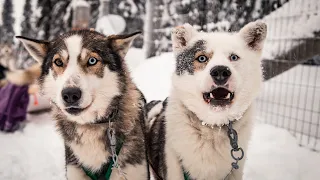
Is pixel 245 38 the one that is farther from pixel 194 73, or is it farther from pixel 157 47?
pixel 157 47

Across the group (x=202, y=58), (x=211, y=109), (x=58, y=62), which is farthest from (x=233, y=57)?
(x=58, y=62)

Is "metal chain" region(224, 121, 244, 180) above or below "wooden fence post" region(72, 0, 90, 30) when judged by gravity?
below

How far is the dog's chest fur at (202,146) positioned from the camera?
184 centimetres

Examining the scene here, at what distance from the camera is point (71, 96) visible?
1.66 m

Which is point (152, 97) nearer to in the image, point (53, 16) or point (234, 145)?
point (234, 145)

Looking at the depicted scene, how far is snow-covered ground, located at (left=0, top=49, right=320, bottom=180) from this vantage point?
2.86m

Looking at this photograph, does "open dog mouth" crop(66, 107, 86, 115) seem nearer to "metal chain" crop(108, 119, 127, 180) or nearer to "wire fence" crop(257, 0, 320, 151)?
"metal chain" crop(108, 119, 127, 180)

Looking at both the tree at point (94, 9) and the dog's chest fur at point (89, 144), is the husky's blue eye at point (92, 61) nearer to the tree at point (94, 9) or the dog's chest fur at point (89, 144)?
the dog's chest fur at point (89, 144)

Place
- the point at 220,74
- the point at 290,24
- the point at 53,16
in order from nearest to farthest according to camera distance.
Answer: the point at 220,74 → the point at 290,24 → the point at 53,16

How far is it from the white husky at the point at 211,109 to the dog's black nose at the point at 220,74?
5 centimetres

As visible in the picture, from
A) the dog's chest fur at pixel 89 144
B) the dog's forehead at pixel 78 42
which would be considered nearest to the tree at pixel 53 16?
the dog's forehead at pixel 78 42

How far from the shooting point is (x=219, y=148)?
184 cm

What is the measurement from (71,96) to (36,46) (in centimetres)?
66

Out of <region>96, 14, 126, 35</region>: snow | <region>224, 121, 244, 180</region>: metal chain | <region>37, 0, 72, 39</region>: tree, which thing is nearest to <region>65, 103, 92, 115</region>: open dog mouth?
<region>224, 121, 244, 180</region>: metal chain
